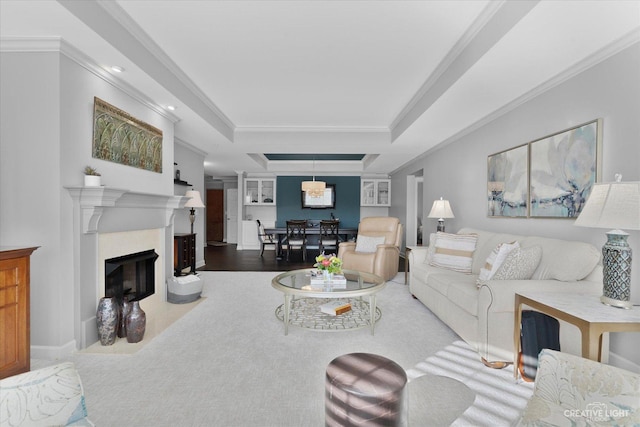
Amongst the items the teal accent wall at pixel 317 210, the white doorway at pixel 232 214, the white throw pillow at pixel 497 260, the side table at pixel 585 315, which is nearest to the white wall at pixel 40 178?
the side table at pixel 585 315

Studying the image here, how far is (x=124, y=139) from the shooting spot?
3053 millimetres

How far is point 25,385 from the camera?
998 millimetres

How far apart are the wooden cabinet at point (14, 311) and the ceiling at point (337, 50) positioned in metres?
1.54

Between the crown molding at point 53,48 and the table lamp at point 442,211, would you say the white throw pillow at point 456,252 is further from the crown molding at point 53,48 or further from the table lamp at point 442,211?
the crown molding at point 53,48

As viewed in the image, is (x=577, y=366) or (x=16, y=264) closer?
(x=577, y=366)

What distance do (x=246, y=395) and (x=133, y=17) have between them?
2765 mm

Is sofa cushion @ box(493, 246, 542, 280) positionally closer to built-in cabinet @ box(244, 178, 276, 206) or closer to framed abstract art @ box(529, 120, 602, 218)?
framed abstract art @ box(529, 120, 602, 218)

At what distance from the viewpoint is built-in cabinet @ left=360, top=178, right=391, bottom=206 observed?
30.7 feet

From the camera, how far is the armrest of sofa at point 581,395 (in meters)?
1.01

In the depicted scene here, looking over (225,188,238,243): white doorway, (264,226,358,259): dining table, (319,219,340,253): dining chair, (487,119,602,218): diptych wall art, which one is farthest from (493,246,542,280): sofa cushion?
(225,188,238,243): white doorway

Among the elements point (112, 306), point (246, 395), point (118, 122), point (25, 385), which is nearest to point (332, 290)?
point (246, 395)

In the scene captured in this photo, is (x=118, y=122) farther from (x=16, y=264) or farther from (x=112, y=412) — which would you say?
(x=112, y=412)

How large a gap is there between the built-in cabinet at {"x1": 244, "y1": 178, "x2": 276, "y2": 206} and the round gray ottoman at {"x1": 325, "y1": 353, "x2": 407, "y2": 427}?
8.09 meters

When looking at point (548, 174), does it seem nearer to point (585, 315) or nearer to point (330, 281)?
point (585, 315)
